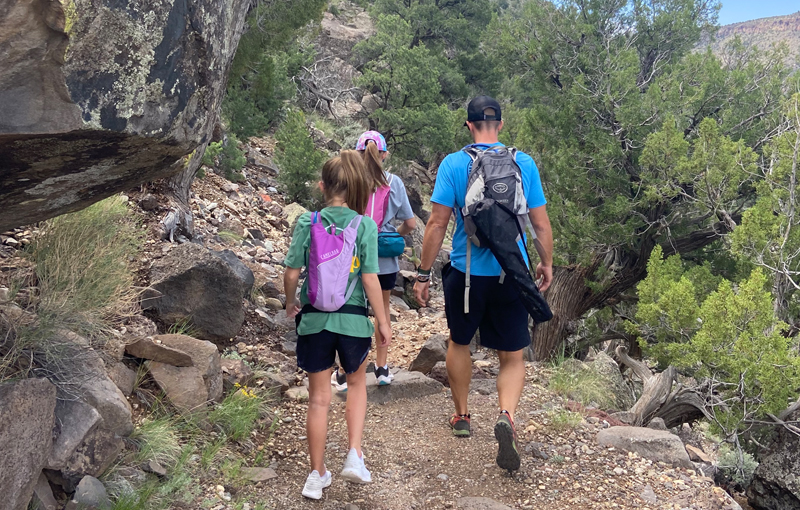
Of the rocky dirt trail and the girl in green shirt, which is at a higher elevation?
the girl in green shirt

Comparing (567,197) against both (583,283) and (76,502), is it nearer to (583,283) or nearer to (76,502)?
(583,283)

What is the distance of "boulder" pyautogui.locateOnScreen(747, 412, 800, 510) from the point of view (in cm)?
620

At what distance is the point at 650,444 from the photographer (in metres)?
4.46

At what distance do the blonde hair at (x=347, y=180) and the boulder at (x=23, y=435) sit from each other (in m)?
1.59

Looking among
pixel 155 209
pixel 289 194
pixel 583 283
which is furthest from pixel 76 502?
pixel 289 194

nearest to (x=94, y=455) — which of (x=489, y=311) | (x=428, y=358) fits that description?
(x=489, y=311)

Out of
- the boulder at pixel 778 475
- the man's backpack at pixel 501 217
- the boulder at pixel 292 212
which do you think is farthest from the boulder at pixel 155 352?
the boulder at pixel 292 212

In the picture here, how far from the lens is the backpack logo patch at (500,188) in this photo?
363 centimetres

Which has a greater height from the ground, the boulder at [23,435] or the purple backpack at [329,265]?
the purple backpack at [329,265]

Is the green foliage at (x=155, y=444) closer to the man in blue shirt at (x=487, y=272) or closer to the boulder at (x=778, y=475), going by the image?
the man in blue shirt at (x=487, y=272)

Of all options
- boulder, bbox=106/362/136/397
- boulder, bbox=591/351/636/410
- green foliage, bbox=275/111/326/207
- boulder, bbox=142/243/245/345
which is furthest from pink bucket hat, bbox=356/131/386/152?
green foliage, bbox=275/111/326/207

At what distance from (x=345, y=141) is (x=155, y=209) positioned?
43.6 ft

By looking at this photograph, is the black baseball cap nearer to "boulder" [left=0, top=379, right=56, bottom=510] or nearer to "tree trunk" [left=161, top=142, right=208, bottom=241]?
"boulder" [left=0, top=379, right=56, bottom=510]

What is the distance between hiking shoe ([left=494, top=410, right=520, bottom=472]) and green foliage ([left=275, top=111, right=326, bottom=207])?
29.8 feet
